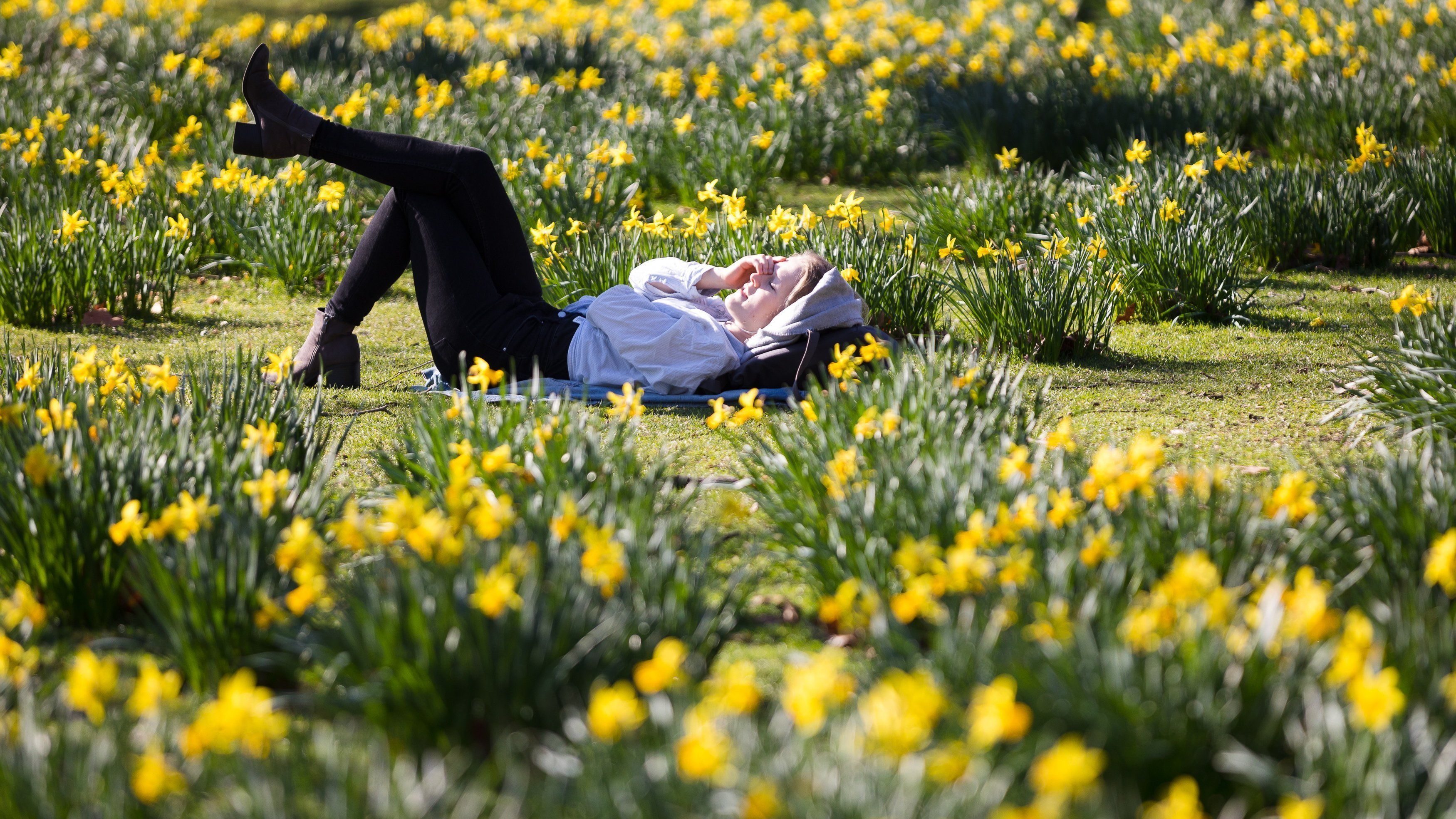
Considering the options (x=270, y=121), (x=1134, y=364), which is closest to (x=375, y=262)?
(x=270, y=121)

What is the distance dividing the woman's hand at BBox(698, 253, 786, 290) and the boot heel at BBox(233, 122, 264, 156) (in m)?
1.66

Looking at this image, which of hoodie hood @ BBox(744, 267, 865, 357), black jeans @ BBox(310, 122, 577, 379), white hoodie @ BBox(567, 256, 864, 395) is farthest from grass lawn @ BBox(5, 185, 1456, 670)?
hoodie hood @ BBox(744, 267, 865, 357)

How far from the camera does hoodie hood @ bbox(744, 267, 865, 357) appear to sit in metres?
4.25

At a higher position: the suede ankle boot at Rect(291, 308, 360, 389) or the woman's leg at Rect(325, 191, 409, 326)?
the woman's leg at Rect(325, 191, 409, 326)

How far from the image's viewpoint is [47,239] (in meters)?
5.51

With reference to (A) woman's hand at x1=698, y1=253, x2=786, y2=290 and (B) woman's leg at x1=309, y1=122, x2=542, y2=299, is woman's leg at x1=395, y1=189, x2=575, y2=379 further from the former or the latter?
(A) woman's hand at x1=698, y1=253, x2=786, y2=290

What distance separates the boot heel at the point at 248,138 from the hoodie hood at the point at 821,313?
1934 millimetres

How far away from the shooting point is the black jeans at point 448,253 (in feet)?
14.4

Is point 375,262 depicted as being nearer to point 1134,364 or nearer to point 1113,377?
point 1113,377

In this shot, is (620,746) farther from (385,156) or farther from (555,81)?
(555,81)

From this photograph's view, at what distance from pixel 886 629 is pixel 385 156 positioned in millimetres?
2950

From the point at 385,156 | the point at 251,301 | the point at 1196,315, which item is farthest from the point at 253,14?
the point at 1196,315

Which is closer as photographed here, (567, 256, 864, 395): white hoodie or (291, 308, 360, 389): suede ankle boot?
(567, 256, 864, 395): white hoodie

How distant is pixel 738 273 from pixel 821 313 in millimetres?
472
